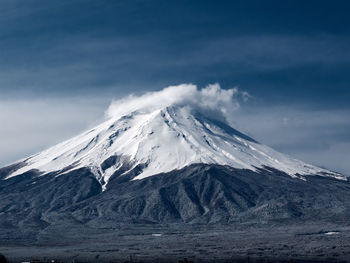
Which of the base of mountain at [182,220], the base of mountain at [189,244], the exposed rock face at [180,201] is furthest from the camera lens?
the exposed rock face at [180,201]

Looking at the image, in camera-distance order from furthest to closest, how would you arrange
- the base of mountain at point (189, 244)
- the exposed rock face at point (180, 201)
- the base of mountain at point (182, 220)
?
the exposed rock face at point (180, 201), the base of mountain at point (182, 220), the base of mountain at point (189, 244)

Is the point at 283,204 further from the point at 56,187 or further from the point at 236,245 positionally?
the point at 56,187

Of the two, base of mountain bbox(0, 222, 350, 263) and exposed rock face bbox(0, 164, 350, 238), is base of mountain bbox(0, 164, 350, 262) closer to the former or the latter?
base of mountain bbox(0, 222, 350, 263)

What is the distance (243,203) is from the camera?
172875mm

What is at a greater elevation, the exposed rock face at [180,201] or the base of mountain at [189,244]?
the exposed rock face at [180,201]

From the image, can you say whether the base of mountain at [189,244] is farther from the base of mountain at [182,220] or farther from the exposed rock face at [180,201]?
the exposed rock face at [180,201]

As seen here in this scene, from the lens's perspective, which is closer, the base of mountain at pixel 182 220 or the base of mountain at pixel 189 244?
the base of mountain at pixel 189 244

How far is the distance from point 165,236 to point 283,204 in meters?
49.2

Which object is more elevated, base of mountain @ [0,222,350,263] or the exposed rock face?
the exposed rock face

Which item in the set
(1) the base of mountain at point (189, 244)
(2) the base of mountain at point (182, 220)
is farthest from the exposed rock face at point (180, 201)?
(1) the base of mountain at point (189, 244)

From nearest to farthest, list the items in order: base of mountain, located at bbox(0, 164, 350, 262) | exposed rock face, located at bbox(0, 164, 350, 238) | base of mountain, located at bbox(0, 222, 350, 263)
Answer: base of mountain, located at bbox(0, 222, 350, 263), base of mountain, located at bbox(0, 164, 350, 262), exposed rock face, located at bbox(0, 164, 350, 238)

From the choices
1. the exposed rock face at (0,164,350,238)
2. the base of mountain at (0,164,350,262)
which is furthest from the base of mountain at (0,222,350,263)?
the exposed rock face at (0,164,350,238)

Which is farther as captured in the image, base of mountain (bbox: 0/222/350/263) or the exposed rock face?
the exposed rock face

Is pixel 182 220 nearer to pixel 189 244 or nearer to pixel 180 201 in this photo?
pixel 180 201
